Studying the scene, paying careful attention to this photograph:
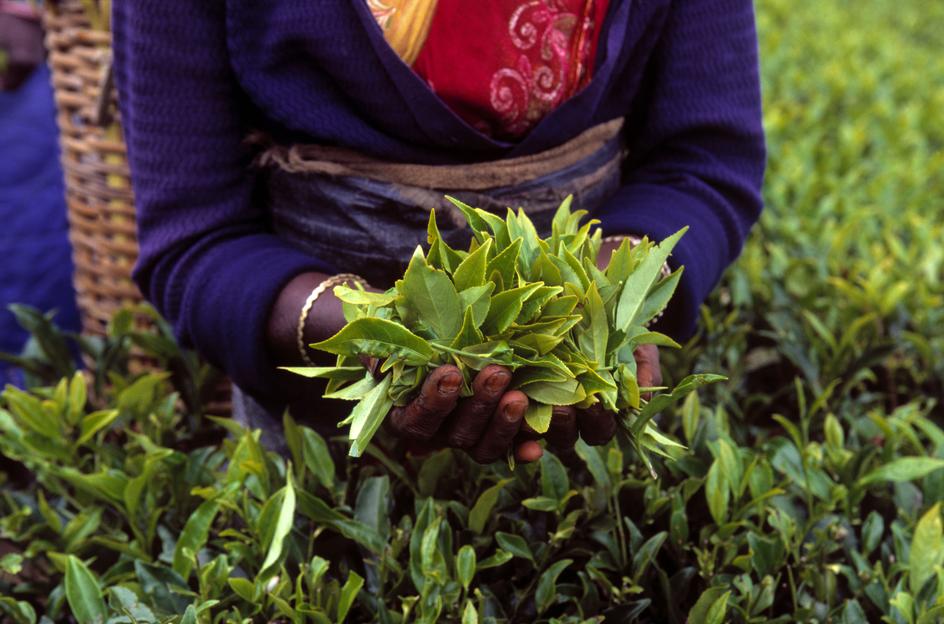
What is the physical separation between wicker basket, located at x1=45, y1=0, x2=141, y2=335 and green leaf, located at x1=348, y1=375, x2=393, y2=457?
111cm

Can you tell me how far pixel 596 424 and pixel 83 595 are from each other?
67cm

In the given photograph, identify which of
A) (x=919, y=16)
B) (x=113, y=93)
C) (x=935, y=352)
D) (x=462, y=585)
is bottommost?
(x=919, y=16)

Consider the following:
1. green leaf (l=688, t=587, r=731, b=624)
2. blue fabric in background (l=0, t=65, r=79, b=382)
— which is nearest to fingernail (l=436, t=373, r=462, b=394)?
green leaf (l=688, t=587, r=731, b=624)

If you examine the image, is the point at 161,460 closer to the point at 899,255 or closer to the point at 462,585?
the point at 462,585

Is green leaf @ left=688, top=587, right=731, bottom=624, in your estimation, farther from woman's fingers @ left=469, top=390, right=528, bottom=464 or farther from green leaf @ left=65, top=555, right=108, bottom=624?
green leaf @ left=65, top=555, right=108, bottom=624

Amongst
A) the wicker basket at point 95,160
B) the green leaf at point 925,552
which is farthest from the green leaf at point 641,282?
the wicker basket at point 95,160

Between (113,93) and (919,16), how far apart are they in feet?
19.4

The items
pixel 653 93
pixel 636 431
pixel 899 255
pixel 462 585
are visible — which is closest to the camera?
pixel 636 431

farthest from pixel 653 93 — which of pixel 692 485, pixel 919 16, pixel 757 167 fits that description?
pixel 919 16

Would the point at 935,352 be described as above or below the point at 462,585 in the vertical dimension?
below

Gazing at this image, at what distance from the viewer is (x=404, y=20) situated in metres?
1.30

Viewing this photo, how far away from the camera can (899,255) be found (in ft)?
6.98

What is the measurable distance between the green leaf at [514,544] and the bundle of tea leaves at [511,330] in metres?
0.24

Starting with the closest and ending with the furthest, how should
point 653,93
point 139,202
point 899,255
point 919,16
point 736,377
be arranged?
point 139,202 → point 653,93 → point 736,377 → point 899,255 → point 919,16
